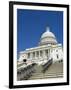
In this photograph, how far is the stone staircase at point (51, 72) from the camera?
1624 mm

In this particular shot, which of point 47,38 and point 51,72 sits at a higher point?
point 47,38

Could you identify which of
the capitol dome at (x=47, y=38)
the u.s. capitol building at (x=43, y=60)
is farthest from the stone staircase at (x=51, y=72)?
the capitol dome at (x=47, y=38)

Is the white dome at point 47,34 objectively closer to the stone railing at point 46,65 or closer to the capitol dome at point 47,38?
the capitol dome at point 47,38

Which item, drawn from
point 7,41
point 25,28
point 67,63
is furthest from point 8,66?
point 67,63

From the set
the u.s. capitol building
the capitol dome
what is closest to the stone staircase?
the u.s. capitol building

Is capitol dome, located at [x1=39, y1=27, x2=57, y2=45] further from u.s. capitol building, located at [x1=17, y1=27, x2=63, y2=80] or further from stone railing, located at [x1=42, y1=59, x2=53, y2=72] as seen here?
stone railing, located at [x1=42, y1=59, x2=53, y2=72]

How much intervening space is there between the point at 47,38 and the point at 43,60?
0.14 meters

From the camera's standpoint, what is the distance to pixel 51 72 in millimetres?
1658

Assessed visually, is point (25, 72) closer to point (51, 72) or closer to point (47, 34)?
point (51, 72)

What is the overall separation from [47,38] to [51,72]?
21 centimetres

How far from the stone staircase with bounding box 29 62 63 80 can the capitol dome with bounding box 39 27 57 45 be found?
14 cm

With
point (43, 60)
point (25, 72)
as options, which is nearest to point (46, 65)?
point (43, 60)

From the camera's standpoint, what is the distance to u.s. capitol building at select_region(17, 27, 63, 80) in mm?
1594

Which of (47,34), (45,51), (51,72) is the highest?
(47,34)
